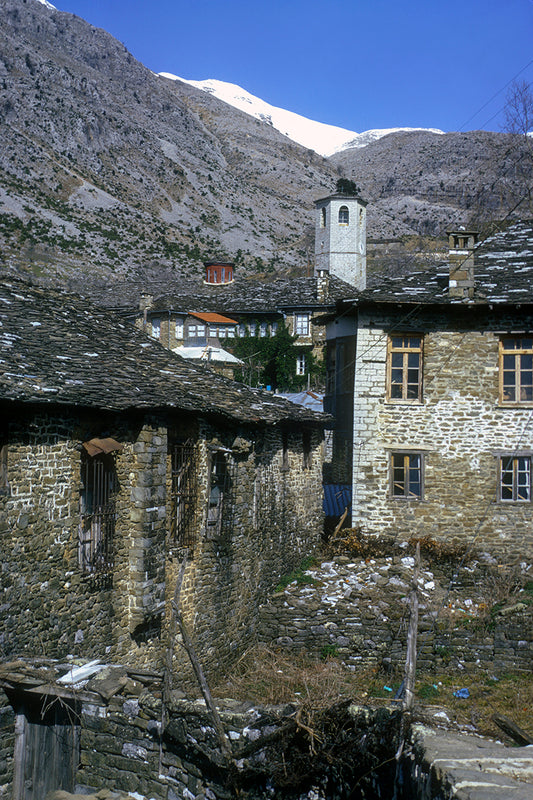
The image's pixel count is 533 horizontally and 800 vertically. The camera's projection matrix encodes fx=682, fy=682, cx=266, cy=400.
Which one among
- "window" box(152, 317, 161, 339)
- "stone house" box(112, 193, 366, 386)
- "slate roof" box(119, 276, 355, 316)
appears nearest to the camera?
"stone house" box(112, 193, 366, 386)

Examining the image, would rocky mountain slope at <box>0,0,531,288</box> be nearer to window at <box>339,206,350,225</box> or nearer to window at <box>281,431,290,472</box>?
window at <box>339,206,350,225</box>

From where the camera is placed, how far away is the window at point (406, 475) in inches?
717

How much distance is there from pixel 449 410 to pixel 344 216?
139 feet

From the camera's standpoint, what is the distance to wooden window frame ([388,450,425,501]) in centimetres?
1816

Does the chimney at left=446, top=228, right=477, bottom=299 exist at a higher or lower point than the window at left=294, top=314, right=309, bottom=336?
lower

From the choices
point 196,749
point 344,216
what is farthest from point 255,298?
point 196,749

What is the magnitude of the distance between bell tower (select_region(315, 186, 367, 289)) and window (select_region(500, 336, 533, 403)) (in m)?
39.9

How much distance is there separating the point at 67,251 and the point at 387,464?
216ft

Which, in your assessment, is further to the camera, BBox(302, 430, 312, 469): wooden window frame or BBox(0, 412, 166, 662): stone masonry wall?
BBox(302, 430, 312, 469): wooden window frame

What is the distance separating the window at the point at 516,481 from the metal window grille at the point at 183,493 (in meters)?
9.15

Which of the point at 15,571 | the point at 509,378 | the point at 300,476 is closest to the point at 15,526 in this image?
the point at 15,571

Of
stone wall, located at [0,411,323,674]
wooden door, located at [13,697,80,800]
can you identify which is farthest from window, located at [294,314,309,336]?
wooden door, located at [13,697,80,800]

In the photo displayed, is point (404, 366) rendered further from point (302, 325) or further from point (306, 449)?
point (302, 325)

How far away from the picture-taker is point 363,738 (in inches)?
266
